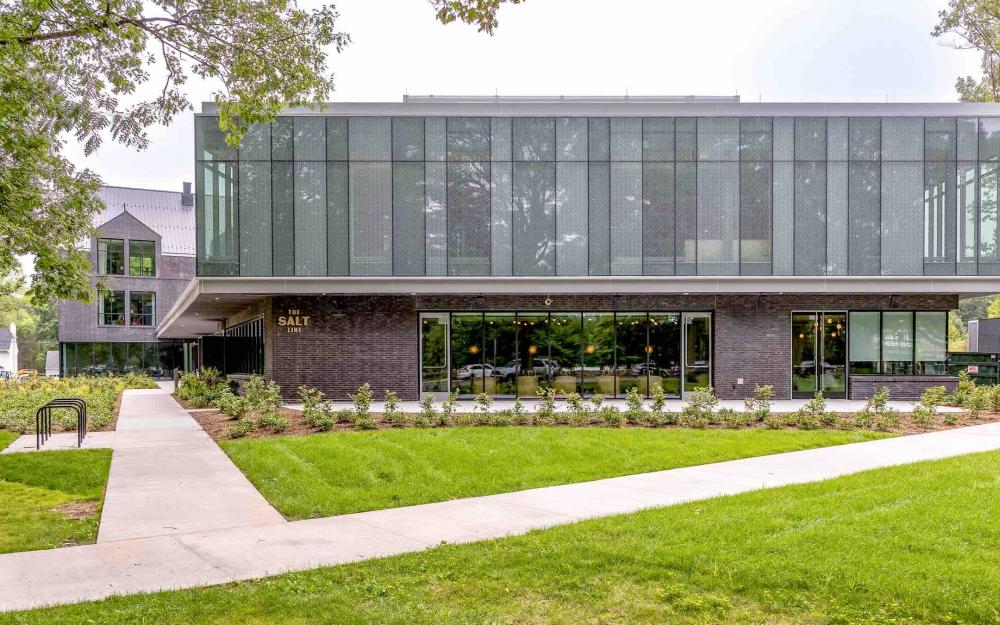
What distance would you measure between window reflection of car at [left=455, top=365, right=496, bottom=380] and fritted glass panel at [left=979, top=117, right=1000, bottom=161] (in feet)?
54.8

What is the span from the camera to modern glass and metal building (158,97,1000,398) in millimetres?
23484

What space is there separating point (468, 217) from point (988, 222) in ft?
53.1

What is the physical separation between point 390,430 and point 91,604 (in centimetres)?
966

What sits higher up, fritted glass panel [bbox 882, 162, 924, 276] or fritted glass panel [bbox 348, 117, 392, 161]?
fritted glass panel [bbox 348, 117, 392, 161]

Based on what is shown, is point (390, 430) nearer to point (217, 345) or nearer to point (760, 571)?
point (760, 571)

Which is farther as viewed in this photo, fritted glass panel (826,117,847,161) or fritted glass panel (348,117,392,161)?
fritted glass panel (826,117,847,161)

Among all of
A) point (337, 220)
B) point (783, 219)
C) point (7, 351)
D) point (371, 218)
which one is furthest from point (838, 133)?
point (7, 351)

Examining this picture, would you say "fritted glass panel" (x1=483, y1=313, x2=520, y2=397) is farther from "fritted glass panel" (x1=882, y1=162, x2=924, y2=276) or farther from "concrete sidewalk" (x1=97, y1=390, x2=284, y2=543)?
"fritted glass panel" (x1=882, y1=162, x2=924, y2=276)

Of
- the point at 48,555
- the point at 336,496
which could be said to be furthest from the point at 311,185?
the point at 48,555

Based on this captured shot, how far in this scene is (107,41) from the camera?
1210 centimetres

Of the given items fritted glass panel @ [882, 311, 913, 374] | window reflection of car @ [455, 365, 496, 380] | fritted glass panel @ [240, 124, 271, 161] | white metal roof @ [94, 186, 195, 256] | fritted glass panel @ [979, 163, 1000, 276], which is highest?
white metal roof @ [94, 186, 195, 256]

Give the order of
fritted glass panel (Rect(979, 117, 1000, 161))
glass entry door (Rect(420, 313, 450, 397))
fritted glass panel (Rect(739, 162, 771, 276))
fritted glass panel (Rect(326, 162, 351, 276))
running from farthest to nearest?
glass entry door (Rect(420, 313, 450, 397)), fritted glass panel (Rect(979, 117, 1000, 161)), fritted glass panel (Rect(739, 162, 771, 276)), fritted glass panel (Rect(326, 162, 351, 276))

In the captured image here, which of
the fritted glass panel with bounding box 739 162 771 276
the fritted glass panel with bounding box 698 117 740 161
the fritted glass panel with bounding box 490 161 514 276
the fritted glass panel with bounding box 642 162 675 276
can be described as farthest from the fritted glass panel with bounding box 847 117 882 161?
the fritted glass panel with bounding box 490 161 514 276

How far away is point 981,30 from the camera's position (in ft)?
119
